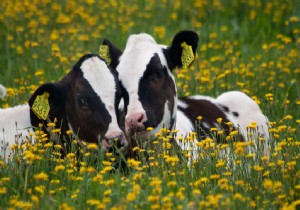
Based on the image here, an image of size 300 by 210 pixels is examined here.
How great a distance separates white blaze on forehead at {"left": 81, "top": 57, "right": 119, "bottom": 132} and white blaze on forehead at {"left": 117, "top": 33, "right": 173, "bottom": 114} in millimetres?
180

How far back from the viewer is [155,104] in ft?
26.0

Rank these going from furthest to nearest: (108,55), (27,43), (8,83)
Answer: (27,43) → (8,83) → (108,55)

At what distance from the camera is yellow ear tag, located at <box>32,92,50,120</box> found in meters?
7.70

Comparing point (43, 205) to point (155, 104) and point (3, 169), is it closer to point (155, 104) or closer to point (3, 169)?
point (3, 169)

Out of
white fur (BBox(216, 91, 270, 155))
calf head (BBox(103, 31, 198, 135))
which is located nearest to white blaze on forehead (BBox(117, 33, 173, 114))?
calf head (BBox(103, 31, 198, 135))

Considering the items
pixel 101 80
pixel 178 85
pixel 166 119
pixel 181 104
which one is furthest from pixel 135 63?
pixel 178 85

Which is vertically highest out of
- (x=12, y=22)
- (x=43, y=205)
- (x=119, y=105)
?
(x=12, y=22)

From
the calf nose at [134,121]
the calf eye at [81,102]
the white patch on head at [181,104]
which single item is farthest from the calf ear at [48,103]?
the white patch on head at [181,104]

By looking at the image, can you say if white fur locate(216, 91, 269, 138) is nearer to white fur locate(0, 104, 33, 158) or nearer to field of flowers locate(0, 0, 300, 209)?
field of flowers locate(0, 0, 300, 209)

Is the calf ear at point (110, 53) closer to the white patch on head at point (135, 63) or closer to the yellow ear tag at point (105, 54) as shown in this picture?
the yellow ear tag at point (105, 54)

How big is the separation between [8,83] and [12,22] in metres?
3.29

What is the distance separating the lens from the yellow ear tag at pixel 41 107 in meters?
7.70

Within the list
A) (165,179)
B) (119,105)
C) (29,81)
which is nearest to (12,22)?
(29,81)

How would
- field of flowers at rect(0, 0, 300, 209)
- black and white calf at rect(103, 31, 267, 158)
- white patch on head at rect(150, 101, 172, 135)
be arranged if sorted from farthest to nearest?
white patch on head at rect(150, 101, 172, 135), black and white calf at rect(103, 31, 267, 158), field of flowers at rect(0, 0, 300, 209)
